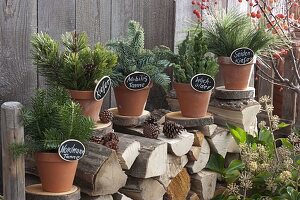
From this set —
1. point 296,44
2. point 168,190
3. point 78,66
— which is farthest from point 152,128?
point 296,44

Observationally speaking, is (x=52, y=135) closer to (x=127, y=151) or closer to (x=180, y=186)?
(x=127, y=151)

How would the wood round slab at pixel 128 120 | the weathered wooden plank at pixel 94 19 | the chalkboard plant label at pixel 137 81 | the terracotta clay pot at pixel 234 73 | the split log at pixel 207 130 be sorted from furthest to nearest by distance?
the terracotta clay pot at pixel 234 73, the split log at pixel 207 130, the weathered wooden plank at pixel 94 19, the wood round slab at pixel 128 120, the chalkboard plant label at pixel 137 81

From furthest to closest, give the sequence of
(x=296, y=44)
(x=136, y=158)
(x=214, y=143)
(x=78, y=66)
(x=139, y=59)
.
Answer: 1. (x=296, y=44)
2. (x=214, y=143)
3. (x=139, y=59)
4. (x=136, y=158)
5. (x=78, y=66)

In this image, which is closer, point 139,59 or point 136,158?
point 136,158

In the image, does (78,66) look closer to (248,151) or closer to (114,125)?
(114,125)

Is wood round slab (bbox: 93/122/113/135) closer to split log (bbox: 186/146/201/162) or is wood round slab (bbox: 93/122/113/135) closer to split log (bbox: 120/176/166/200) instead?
split log (bbox: 120/176/166/200)

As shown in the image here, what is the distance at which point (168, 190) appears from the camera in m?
3.02

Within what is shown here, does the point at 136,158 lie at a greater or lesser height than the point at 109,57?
lesser

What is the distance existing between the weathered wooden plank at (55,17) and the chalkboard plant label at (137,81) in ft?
1.37

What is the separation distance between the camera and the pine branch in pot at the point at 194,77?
3.03 metres

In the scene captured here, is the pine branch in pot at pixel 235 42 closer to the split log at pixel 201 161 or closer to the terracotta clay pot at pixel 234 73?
the terracotta clay pot at pixel 234 73

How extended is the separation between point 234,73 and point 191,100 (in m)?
0.43

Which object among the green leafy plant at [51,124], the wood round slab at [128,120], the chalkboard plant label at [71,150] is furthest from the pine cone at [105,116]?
the chalkboard plant label at [71,150]

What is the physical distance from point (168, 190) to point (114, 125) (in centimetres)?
41
